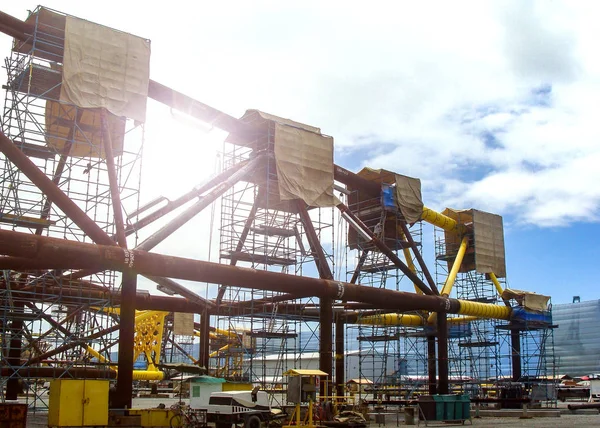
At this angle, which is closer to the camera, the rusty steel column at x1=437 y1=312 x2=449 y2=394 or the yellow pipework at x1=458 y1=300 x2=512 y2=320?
the rusty steel column at x1=437 y1=312 x2=449 y2=394

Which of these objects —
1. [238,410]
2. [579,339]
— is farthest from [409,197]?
[579,339]

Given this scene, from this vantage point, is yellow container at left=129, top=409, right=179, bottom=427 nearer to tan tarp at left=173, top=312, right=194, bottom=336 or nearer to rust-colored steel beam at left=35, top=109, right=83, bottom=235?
rust-colored steel beam at left=35, top=109, right=83, bottom=235

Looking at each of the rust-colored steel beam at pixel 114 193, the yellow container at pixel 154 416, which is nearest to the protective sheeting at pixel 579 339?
the yellow container at pixel 154 416

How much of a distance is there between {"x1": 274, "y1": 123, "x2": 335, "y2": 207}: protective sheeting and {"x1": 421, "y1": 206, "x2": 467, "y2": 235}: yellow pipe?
1125 cm

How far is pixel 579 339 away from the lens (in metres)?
143

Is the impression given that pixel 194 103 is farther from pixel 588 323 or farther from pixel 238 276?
pixel 588 323

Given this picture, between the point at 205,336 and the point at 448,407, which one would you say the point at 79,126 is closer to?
the point at 205,336

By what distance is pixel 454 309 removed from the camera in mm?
40969

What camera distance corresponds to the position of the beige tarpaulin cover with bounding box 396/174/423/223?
4206 cm

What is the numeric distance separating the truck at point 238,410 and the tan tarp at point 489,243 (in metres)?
27.0

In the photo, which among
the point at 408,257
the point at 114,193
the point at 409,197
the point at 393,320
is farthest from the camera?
the point at 393,320

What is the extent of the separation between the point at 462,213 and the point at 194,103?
82.8 ft

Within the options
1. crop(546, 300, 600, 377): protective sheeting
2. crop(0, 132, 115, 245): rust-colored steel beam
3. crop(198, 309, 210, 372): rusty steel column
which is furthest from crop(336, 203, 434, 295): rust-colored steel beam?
crop(546, 300, 600, 377): protective sheeting

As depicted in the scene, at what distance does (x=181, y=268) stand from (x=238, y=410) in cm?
593
